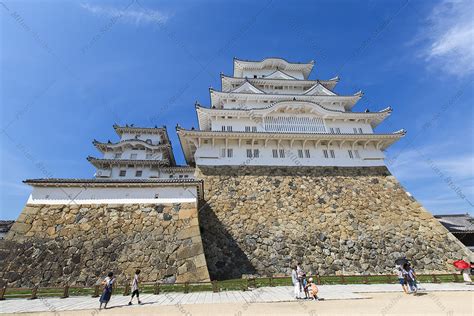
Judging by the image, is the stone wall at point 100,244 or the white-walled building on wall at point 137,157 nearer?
the stone wall at point 100,244

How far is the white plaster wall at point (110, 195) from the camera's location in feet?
46.7

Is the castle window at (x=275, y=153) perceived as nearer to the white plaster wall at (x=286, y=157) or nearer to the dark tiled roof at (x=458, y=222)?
the white plaster wall at (x=286, y=157)

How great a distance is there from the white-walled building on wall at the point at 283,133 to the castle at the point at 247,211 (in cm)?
10

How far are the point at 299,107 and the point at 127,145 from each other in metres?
22.7

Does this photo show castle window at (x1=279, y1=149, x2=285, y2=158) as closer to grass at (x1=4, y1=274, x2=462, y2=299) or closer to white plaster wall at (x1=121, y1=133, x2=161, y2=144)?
grass at (x1=4, y1=274, x2=462, y2=299)

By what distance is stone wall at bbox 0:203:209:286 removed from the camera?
11.8 m

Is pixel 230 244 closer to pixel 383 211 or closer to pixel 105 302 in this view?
→ pixel 105 302

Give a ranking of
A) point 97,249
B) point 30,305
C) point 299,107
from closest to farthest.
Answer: point 30,305, point 97,249, point 299,107

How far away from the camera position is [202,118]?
896 inches

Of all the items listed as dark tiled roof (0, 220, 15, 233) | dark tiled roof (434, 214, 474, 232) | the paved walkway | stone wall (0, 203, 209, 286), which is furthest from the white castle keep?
dark tiled roof (434, 214, 474, 232)

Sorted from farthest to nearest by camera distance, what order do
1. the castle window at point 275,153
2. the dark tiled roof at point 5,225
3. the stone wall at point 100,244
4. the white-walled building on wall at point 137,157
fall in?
the white-walled building on wall at point 137,157 < the dark tiled roof at point 5,225 < the castle window at point 275,153 < the stone wall at point 100,244

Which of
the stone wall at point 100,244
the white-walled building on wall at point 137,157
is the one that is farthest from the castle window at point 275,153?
the white-walled building on wall at point 137,157

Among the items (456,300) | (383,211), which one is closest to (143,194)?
(456,300)

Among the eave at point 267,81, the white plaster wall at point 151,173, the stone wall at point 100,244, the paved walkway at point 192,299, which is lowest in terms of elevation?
the paved walkway at point 192,299
